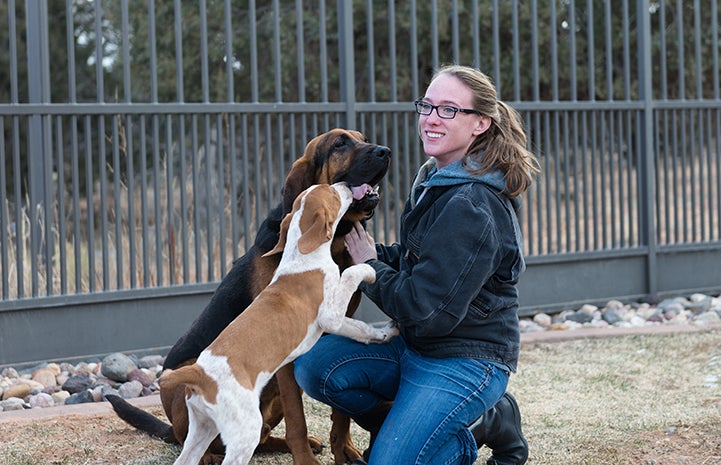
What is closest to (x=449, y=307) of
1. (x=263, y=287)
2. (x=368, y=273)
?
(x=368, y=273)

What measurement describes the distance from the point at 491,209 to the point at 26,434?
8.95 feet

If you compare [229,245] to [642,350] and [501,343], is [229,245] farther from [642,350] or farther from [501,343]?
[501,343]

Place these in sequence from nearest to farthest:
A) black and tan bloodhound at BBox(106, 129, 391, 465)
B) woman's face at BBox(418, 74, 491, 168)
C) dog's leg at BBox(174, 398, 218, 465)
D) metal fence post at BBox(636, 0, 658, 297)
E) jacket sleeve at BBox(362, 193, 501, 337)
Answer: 1. dog's leg at BBox(174, 398, 218, 465)
2. jacket sleeve at BBox(362, 193, 501, 337)
3. woman's face at BBox(418, 74, 491, 168)
4. black and tan bloodhound at BBox(106, 129, 391, 465)
5. metal fence post at BBox(636, 0, 658, 297)

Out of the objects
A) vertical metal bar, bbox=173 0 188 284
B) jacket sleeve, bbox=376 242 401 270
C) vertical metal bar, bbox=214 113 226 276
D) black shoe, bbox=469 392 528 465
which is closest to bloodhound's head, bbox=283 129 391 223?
jacket sleeve, bbox=376 242 401 270

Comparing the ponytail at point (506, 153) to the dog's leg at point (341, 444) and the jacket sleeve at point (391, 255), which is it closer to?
the jacket sleeve at point (391, 255)

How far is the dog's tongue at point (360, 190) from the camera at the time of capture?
4.36 metres

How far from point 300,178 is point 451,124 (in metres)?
0.97

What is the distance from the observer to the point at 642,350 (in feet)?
23.2

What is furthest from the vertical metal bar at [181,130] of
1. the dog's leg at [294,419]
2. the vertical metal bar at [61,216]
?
the dog's leg at [294,419]

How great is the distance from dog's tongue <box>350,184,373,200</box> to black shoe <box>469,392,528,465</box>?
1097 millimetres

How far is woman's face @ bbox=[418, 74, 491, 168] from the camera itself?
4098 mm

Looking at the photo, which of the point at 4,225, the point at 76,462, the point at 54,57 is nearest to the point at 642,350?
the point at 76,462

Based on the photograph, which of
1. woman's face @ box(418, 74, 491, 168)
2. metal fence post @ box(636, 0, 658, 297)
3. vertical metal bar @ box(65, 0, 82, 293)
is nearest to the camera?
woman's face @ box(418, 74, 491, 168)

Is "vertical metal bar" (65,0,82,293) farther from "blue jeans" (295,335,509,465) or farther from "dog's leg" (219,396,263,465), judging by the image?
"dog's leg" (219,396,263,465)
